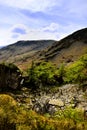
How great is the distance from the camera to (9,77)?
278 ft

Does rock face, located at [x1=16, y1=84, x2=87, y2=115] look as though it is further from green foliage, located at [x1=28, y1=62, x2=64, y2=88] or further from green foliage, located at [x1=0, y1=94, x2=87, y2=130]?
green foliage, located at [x1=0, y1=94, x2=87, y2=130]

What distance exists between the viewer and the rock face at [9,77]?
82.8m

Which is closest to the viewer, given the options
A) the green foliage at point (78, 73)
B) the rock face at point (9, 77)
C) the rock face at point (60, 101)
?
the rock face at point (60, 101)

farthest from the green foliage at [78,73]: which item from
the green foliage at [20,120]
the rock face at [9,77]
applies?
the green foliage at [20,120]

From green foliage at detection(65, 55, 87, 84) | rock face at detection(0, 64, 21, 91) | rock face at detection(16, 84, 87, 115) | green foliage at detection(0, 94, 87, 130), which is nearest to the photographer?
green foliage at detection(0, 94, 87, 130)

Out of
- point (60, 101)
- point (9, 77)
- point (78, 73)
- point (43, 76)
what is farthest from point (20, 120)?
point (43, 76)

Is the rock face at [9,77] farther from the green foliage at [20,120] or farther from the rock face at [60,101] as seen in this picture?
the green foliage at [20,120]

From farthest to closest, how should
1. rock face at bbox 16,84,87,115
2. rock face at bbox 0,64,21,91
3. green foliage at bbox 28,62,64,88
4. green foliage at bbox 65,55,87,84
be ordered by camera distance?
green foliage at bbox 28,62,64,88 < green foliage at bbox 65,55,87,84 < rock face at bbox 0,64,21,91 < rock face at bbox 16,84,87,115

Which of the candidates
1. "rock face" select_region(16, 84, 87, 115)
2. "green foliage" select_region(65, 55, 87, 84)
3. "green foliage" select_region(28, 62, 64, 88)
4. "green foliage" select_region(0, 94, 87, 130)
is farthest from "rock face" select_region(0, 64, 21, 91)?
"green foliage" select_region(0, 94, 87, 130)

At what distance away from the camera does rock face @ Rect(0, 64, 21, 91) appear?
271 feet

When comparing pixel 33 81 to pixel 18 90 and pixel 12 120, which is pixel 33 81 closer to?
pixel 18 90

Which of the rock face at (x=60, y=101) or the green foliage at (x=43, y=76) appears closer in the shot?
the rock face at (x=60, y=101)

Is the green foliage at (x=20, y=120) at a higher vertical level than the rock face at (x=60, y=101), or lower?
higher

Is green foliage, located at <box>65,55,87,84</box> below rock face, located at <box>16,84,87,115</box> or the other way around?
the other way around
